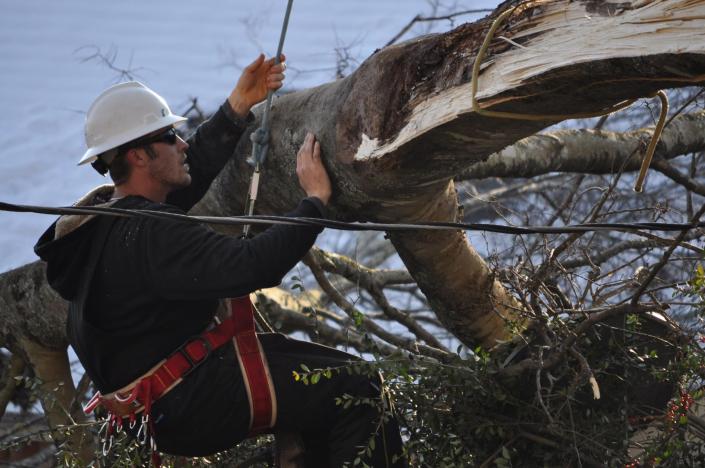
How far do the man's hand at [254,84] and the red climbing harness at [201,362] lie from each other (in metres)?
0.87

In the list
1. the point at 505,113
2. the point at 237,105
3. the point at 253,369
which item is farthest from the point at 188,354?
the point at 505,113

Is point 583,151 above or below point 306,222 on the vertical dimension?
below

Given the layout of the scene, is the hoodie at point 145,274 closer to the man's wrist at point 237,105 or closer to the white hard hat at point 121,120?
the white hard hat at point 121,120

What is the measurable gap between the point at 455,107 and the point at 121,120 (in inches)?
50.6

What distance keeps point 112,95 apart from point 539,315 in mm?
1765

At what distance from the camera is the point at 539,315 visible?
3.93 metres

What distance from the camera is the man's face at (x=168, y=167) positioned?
3766mm

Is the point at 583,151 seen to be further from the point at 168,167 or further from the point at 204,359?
the point at 204,359

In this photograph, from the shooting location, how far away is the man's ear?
12.3ft

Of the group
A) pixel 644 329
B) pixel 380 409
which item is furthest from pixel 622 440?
pixel 380 409

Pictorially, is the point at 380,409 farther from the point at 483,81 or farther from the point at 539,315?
the point at 483,81

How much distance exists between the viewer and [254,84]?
4125 millimetres

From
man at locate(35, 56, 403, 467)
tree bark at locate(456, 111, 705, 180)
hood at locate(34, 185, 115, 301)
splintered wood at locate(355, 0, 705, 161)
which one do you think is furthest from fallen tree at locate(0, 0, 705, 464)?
hood at locate(34, 185, 115, 301)

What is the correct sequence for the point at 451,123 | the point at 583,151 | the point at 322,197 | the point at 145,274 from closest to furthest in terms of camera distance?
the point at 451,123 < the point at 145,274 < the point at 322,197 < the point at 583,151
